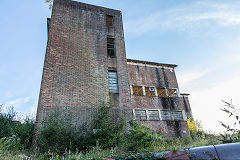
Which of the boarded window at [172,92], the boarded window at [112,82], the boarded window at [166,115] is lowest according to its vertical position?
the boarded window at [166,115]

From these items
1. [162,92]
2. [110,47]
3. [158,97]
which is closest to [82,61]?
[110,47]

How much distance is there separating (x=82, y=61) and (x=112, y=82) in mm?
2699

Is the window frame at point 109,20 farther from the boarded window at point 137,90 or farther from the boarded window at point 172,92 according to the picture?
the boarded window at point 172,92

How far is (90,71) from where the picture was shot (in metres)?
12.0

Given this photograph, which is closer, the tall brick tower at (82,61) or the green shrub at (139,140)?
the green shrub at (139,140)

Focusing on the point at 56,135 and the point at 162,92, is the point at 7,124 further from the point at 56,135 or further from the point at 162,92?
the point at 162,92

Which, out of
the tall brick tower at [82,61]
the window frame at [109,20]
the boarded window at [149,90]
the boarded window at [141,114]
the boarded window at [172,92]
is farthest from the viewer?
the boarded window at [172,92]

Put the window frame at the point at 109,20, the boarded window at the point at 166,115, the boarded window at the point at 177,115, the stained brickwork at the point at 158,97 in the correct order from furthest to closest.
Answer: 1. the boarded window at the point at 177,115
2. the boarded window at the point at 166,115
3. the stained brickwork at the point at 158,97
4. the window frame at the point at 109,20

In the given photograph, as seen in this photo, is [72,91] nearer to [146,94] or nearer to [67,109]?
[67,109]

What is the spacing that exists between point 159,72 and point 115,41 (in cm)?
771

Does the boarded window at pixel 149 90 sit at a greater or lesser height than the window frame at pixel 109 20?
lesser

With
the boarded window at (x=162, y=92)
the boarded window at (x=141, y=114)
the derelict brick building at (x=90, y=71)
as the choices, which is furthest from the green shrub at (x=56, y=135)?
the boarded window at (x=162, y=92)

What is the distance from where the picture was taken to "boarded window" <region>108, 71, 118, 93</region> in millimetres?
12130

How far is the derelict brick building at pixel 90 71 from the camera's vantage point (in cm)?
1061
